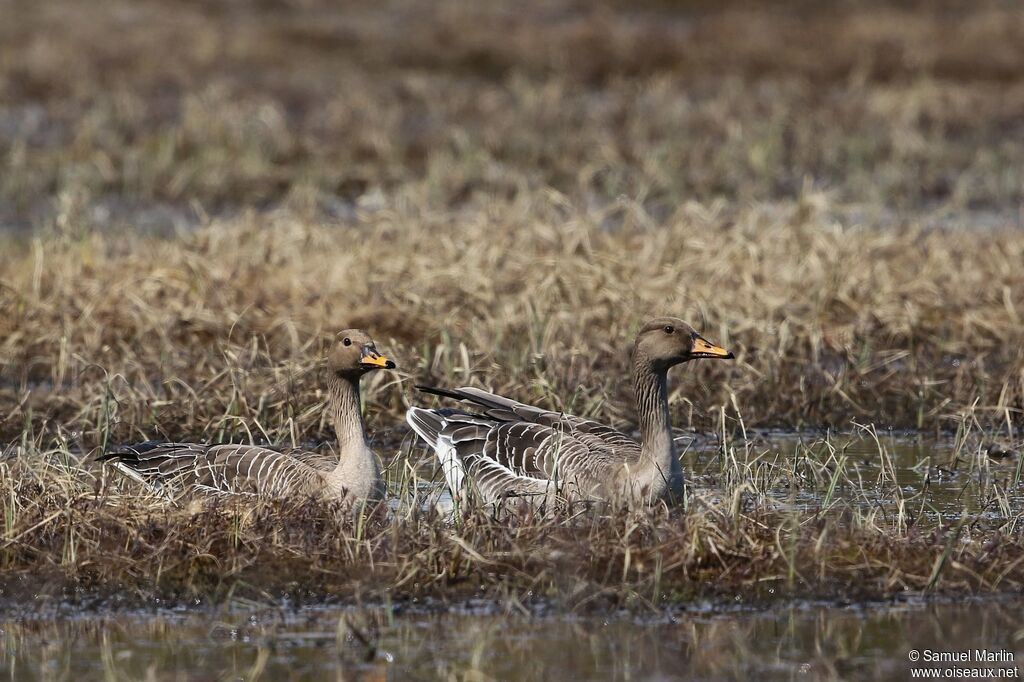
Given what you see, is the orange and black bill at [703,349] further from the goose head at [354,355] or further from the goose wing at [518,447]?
the goose head at [354,355]

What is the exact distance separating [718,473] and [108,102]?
576 inches

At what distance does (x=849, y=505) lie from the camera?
26.0 ft

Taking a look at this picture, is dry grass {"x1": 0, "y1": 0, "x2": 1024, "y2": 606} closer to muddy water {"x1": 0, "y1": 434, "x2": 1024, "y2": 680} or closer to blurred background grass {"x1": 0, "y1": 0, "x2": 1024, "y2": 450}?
blurred background grass {"x1": 0, "y1": 0, "x2": 1024, "y2": 450}

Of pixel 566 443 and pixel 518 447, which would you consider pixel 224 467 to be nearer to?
pixel 518 447

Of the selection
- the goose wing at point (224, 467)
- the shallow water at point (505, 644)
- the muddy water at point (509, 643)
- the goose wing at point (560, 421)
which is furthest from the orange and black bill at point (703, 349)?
the goose wing at point (224, 467)

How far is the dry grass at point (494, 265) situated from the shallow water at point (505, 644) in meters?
0.19

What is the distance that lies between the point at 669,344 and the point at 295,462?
74.9 inches

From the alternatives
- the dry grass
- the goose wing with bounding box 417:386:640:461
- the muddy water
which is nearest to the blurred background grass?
the dry grass

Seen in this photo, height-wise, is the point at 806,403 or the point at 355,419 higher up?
the point at 355,419

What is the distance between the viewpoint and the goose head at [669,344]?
8375 millimetres

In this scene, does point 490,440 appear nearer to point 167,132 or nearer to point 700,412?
point 700,412

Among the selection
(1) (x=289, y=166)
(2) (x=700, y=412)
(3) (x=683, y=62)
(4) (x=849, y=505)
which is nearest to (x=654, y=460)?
(4) (x=849, y=505)

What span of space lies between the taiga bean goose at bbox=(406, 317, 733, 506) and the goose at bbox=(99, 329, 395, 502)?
391mm

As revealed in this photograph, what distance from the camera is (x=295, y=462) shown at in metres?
8.34
